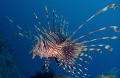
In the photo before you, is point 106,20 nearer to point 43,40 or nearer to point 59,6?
point 59,6

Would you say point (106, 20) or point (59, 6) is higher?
point (59, 6)

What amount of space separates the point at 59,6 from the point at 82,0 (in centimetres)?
1742

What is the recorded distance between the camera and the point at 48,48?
145 inches

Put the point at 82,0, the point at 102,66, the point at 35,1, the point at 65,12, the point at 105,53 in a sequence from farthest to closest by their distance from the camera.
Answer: the point at 82,0
the point at 65,12
the point at 35,1
the point at 105,53
the point at 102,66

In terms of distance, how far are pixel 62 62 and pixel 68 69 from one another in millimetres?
291

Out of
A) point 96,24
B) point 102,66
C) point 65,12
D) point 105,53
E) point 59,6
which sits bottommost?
point 102,66

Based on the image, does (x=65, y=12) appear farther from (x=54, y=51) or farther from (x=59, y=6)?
(x=54, y=51)

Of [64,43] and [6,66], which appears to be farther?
[6,66]

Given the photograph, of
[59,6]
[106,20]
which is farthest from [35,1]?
[106,20]

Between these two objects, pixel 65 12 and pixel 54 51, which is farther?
pixel 65 12

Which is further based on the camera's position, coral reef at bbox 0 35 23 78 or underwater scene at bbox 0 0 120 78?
coral reef at bbox 0 35 23 78

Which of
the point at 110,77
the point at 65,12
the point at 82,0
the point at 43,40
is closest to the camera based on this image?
the point at 43,40

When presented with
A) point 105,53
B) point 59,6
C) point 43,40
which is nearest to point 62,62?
point 43,40

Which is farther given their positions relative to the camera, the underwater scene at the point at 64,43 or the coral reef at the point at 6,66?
the coral reef at the point at 6,66
